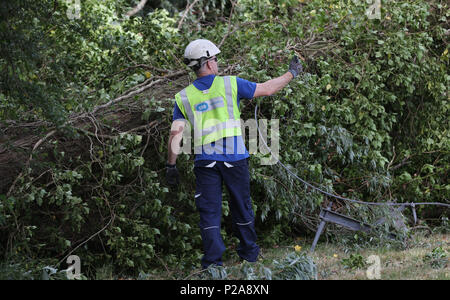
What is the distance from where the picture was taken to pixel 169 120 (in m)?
5.86

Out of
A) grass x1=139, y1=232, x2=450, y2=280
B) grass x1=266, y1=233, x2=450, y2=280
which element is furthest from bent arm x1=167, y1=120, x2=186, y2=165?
grass x1=266, y1=233, x2=450, y2=280

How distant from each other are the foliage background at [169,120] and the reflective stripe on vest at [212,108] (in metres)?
0.79

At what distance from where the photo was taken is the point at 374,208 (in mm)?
6367

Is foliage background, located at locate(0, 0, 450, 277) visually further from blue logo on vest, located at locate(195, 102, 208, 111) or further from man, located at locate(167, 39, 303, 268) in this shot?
blue logo on vest, located at locate(195, 102, 208, 111)

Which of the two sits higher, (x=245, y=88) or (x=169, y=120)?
(x=245, y=88)

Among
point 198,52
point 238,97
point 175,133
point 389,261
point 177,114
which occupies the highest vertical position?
point 198,52

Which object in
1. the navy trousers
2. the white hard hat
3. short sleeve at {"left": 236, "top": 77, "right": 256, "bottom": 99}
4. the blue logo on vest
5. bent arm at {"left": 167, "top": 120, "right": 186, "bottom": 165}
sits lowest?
the navy trousers

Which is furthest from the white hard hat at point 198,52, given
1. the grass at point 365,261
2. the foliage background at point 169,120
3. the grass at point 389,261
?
the grass at point 389,261

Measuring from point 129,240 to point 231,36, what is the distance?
2.83m

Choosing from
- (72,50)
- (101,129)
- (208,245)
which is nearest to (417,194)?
(208,245)

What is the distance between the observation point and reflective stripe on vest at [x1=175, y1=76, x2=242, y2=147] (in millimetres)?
4871

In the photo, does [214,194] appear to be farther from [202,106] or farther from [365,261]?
[365,261]

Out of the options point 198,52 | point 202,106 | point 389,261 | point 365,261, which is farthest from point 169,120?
point 389,261

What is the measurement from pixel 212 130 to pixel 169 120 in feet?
3.52
